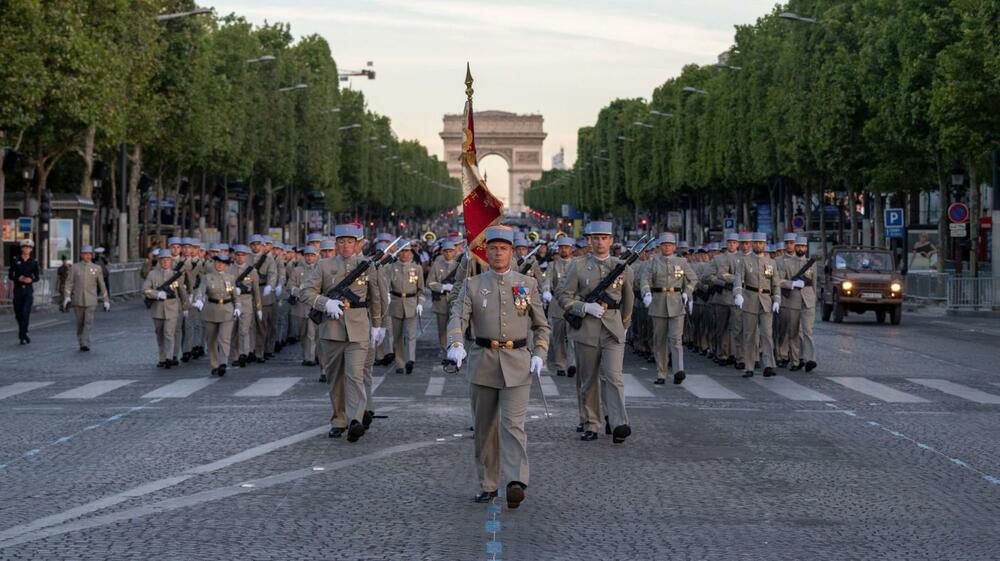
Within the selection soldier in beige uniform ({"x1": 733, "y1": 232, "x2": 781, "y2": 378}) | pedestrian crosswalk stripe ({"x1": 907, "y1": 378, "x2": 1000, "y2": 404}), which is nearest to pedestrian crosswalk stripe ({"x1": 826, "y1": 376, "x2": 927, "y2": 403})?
pedestrian crosswalk stripe ({"x1": 907, "y1": 378, "x2": 1000, "y2": 404})

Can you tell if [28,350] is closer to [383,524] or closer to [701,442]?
[701,442]

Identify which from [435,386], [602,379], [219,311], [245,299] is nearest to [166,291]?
[245,299]

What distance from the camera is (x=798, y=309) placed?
24.4 metres

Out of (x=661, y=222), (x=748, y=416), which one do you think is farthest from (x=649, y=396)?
(x=661, y=222)

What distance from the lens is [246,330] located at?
2517 centimetres

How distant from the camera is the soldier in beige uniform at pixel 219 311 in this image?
23266 millimetres

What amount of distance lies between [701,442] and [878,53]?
38305 mm

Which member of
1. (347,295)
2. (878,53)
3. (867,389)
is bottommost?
(867,389)

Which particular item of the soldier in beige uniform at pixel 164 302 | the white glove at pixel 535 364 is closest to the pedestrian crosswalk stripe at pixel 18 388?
the soldier in beige uniform at pixel 164 302

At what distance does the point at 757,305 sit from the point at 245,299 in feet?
24.2

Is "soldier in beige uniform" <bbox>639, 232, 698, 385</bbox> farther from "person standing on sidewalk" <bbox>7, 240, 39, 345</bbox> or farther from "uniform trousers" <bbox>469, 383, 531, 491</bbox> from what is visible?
"person standing on sidewalk" <bbox>7, 240, 39, 345</bbox>

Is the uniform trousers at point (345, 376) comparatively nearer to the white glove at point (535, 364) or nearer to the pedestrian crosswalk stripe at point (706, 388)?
the white glove at point (535, 364)

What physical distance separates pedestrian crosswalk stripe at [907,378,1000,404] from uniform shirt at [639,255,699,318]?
10.6 feet

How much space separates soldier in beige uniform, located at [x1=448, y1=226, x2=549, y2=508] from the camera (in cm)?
1148
